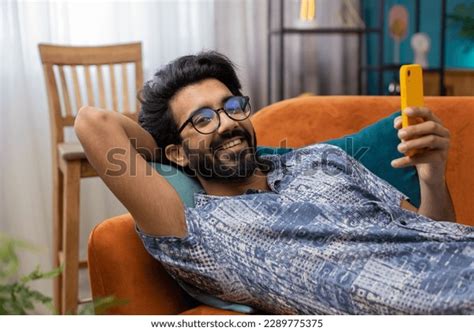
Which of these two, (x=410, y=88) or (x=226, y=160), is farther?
(x=226, y=160)

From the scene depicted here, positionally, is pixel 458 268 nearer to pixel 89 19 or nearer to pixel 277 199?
pixel 277 199

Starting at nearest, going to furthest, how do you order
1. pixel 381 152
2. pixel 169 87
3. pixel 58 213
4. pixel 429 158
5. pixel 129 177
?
1. pixel 129 177
2. pixel 429 158
3. pixel 169 87
4. pixel 381 152
5. pixel 58 213

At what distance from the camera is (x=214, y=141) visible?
1435 mm

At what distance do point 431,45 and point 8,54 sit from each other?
2.16 meters

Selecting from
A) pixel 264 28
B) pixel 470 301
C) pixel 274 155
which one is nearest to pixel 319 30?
pixel 264 28

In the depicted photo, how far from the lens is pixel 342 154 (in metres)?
1.56

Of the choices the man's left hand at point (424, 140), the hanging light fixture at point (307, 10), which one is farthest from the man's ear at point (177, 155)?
the hanging light fixture at point (307, 10)

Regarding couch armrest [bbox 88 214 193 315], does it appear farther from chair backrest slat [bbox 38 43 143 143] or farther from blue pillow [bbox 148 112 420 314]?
chair backrest slat [bbox 38 43 143 143]

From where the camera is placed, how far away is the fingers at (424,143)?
1.30 m

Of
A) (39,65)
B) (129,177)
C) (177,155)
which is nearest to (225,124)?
(177,155)

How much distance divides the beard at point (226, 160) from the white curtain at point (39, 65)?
1.56 meters

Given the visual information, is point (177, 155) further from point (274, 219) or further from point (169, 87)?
point (274, 219)

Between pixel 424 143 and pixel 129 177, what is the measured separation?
554 millimetres

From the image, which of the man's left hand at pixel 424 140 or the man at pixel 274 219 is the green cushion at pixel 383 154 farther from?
the man's left hand at pixel 424 140
